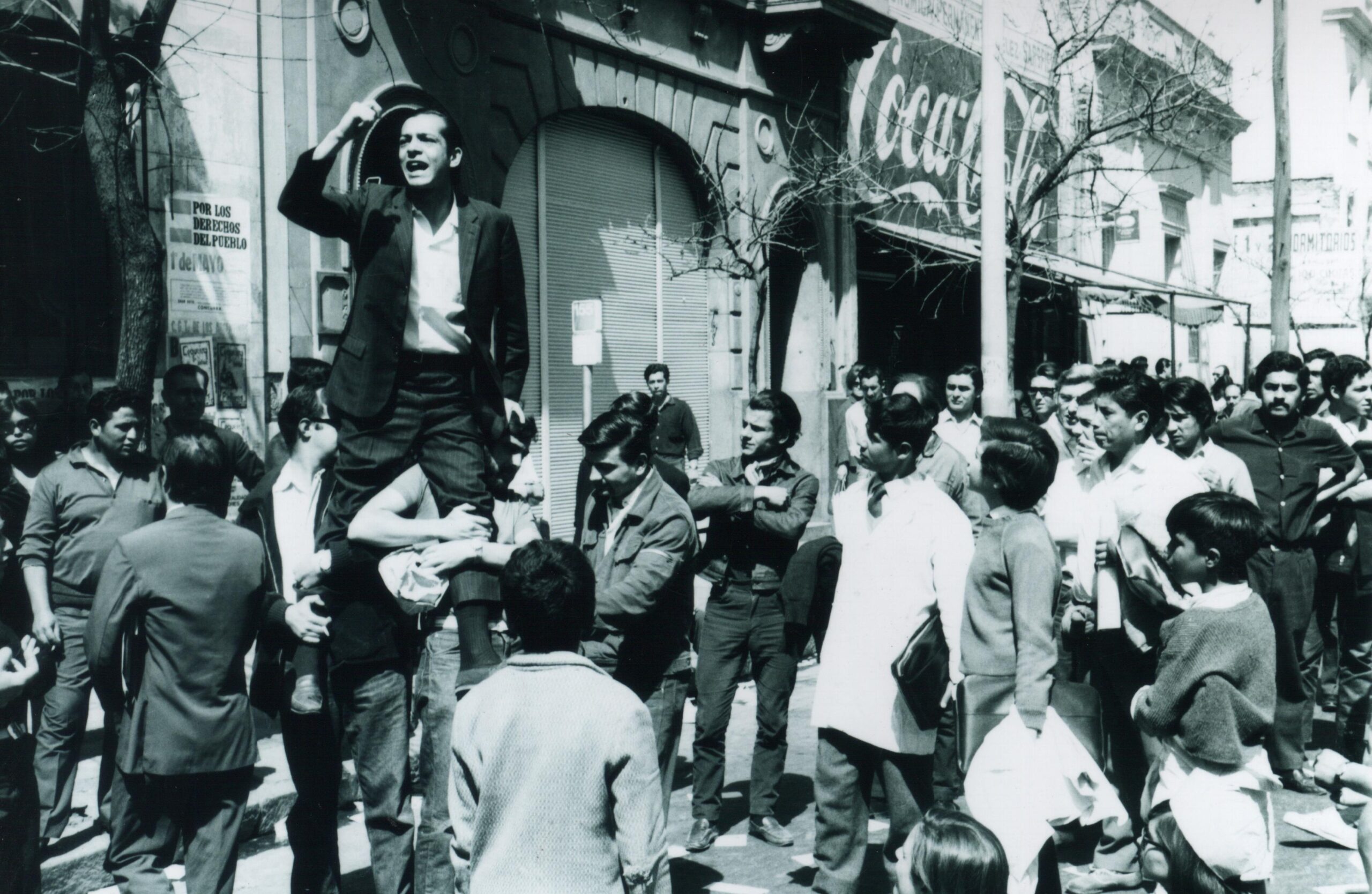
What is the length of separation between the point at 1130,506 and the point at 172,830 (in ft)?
12.7

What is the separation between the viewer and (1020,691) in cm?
474

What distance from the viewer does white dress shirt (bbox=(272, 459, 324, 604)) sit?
5363 mm

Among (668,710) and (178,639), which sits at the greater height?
(178,639)

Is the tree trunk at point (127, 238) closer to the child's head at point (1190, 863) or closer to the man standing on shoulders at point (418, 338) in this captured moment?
the man standing on shoulders at point (418, 338)

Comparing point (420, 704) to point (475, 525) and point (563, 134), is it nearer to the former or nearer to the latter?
point (475, 525)

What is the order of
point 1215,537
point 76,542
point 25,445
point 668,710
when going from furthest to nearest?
point 25,445 → point 76,542 → point 668,710 → point 1215,537

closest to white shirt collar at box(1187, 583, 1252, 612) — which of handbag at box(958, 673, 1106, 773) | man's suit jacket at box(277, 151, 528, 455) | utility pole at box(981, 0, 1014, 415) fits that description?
handbag at box(958, 673, 1106, 773)

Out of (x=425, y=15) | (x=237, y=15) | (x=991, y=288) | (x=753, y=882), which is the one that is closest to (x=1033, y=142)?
(x=991, y=288)

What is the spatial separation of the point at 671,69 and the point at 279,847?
33.1 ft

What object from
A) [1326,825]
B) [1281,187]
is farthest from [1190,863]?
[1281,187]

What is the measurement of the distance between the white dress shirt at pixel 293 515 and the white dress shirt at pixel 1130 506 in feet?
10.5

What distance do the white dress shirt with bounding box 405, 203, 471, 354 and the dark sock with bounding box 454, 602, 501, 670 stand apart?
35.5 inches

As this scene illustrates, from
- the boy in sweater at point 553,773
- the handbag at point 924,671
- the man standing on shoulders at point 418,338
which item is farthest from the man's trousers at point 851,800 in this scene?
the boy in sweater at point 553,773

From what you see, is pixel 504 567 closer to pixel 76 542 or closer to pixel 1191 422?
pixel 76 542
